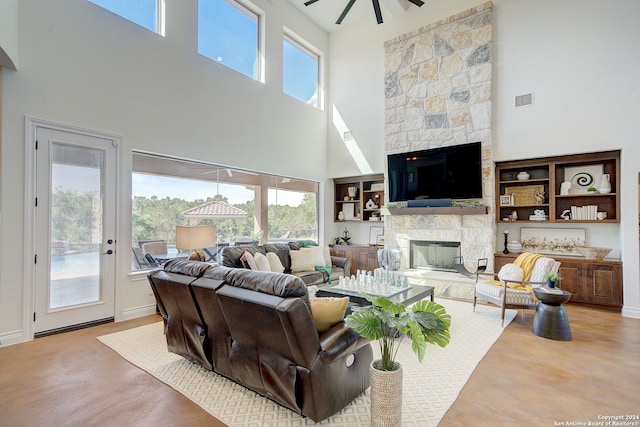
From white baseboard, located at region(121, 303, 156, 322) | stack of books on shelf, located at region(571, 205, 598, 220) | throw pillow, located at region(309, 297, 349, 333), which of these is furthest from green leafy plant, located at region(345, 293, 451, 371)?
stack of books on shelf, located at region(571, 205, 598, 220)

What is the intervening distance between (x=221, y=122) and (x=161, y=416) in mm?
4627

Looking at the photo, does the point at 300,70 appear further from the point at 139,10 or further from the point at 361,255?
the point at 361,255

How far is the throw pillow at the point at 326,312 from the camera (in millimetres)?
2152

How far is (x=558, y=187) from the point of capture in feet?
18.2

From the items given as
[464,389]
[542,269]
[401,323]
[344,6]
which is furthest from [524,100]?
[401,323]

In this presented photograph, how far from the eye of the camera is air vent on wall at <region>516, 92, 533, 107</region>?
5465mm

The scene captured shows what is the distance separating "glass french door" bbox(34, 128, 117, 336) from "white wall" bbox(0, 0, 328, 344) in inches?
6.5

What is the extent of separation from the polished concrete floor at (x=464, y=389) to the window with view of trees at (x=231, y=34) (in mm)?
4825

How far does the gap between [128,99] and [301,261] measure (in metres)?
3.59

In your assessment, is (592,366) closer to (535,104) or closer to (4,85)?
(535,104)

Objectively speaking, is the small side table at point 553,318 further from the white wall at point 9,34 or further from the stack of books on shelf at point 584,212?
the white wall at point 9,34

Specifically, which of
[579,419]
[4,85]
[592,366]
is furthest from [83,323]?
[592,366]

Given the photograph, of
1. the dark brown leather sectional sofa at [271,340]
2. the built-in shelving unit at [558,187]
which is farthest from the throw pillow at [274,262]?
the built-in shelving unit at [558,187]

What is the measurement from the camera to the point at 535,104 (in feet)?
17.8
